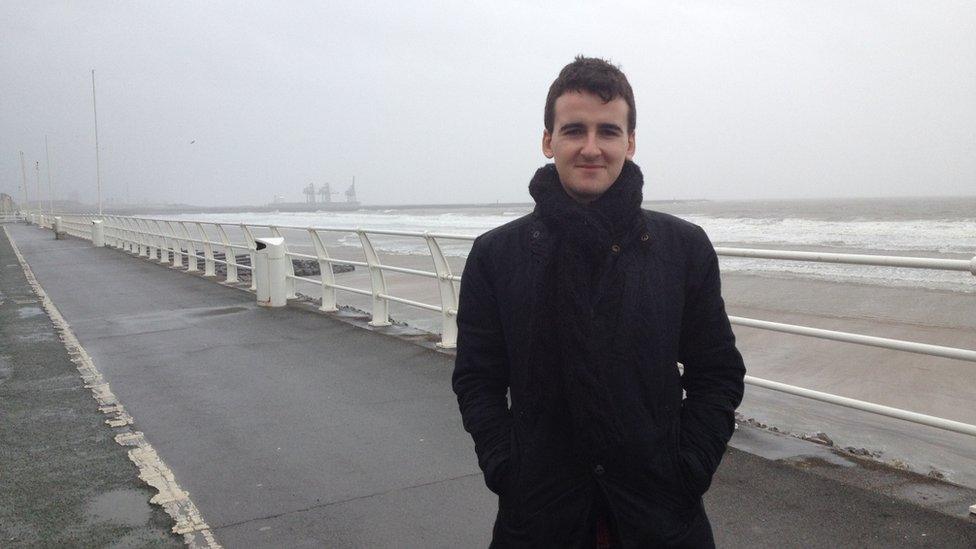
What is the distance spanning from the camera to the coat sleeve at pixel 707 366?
1.92 meters

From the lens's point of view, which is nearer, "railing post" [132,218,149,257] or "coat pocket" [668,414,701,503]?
"coat pocket" [668,414,701,503]

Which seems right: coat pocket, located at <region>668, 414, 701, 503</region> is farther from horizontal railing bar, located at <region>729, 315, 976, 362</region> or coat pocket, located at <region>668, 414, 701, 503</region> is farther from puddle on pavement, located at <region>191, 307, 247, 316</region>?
puddle on pavement, located at <region>191, 307, 247, 316</region>

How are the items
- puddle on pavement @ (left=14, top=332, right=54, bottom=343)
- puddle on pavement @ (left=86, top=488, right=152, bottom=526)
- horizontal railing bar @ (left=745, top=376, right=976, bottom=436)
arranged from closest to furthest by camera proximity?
puddle on pavement @ (left=86, top=488, right=152, bottom=526), horizontal railing bar @ (left=745, top=376, right=976, bottom=436), puddle on pavement @ (left=14, top=332, right=54, bottom=343)

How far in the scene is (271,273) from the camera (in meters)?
11.3

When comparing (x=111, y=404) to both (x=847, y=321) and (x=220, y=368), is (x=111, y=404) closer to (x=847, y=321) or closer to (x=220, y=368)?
(x=220, y=368)

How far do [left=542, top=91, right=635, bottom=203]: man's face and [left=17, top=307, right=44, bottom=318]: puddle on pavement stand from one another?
36.2 ft

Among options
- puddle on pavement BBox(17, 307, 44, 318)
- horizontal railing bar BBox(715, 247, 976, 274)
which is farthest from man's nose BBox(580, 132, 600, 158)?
puddle on pavement BBox(17, 307, 44, 318)

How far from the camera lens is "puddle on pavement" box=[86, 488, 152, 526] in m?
3.72

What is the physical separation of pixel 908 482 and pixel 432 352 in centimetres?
458

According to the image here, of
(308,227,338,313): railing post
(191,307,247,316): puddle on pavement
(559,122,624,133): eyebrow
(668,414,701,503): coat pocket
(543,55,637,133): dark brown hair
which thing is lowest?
(191,307,247,316): puddle on pavement

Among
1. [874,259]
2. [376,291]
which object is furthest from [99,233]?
[874,259]

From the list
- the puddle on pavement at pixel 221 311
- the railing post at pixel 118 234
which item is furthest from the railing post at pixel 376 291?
the railing post at pixel 118 234

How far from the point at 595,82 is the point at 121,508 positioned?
10.8ft

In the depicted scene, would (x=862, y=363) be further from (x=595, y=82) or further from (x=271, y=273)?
(x=595, y=82)
